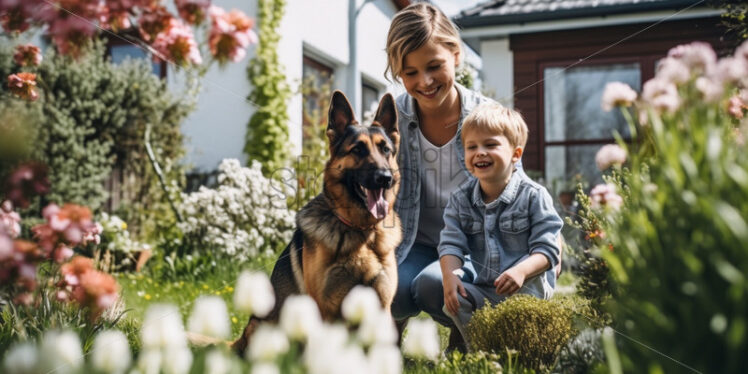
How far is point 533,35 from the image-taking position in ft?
6.31

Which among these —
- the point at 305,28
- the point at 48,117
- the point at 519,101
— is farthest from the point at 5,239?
the point at 519,101

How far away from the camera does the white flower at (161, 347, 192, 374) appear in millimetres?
1095

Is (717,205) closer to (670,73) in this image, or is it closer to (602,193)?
(670,73)

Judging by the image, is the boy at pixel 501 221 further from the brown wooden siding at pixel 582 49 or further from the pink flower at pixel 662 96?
the pink flower at pixel 662 96

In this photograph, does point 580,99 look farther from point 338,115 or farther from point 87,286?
point 87,286

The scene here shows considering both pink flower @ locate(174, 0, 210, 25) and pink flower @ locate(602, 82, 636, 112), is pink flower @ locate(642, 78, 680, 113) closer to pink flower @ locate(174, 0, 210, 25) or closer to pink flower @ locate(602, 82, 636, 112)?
pink flower @ locate(602, 82, 636, 112)

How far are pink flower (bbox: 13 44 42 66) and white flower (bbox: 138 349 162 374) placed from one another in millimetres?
699

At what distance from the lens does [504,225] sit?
198 cm

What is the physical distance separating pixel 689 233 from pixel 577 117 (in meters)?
0.77

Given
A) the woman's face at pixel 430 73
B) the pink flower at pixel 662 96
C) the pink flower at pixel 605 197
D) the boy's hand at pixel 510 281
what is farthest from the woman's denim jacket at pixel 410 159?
the pink flower at pixel 662 96

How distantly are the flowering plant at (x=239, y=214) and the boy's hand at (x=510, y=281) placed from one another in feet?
2.47

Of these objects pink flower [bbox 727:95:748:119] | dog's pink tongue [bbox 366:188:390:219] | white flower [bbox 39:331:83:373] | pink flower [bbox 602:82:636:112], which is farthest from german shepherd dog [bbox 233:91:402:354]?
pink flower [bbox 727:95:748:119]

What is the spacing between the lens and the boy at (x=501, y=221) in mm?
1874

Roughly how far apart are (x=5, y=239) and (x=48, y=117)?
28 cm
